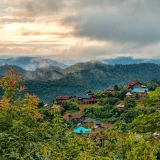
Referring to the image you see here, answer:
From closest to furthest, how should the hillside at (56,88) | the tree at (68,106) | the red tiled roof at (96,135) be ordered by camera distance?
the red tiled roof at (96,135), the tree at (68,106), the hillside at (56,88)

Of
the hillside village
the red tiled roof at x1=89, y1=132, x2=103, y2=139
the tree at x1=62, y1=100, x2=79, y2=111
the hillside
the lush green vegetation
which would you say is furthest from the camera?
the hillside

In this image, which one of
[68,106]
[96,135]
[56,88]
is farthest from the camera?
[56,88]

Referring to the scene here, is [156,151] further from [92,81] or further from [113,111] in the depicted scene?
[92,81]

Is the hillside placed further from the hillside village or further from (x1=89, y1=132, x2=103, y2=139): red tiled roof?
(x1=89, y1=132, x2=103, y2=139): red tiled roof

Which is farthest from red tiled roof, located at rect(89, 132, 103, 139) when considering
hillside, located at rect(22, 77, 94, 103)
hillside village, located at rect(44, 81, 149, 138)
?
hillside, located at rect(22, 77, 94, 103)

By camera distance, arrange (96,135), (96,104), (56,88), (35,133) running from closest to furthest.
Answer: (35,133), (96,135), (96,104), (56,88)

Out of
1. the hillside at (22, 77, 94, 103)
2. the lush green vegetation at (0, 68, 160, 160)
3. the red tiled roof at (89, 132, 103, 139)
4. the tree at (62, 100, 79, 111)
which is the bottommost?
the hillside at (22, 77, 94, 103)

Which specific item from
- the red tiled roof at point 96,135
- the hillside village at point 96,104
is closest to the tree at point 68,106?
the hillside village at point 96,104

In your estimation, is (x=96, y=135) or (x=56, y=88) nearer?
(x=96, y=135)

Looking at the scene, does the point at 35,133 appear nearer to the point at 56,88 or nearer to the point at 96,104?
the point at 96,104

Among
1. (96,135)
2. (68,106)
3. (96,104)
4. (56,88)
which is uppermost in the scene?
(96,135)

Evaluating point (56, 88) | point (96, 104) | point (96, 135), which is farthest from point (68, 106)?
point (56, 88)

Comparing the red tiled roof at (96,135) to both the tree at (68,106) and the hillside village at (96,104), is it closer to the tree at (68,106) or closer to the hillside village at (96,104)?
the hillside village at (96,104)

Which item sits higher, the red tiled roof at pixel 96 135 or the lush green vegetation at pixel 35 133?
the lush green vegetation at pixel 35 133
